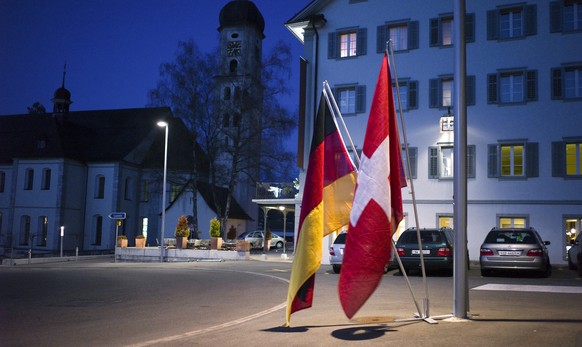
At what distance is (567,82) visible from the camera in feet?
90.4

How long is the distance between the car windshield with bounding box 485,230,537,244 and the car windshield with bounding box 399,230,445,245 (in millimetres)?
1613

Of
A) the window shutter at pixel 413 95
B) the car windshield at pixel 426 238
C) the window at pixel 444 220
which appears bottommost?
the car windshield at pixel 426 238

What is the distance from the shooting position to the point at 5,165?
5847cm

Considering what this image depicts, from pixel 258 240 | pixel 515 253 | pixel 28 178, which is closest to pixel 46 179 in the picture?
pixel 28 178

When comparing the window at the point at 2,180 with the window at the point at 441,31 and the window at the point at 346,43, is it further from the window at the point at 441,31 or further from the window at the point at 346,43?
the window at the point at 441,31

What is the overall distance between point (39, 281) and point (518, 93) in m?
22.4

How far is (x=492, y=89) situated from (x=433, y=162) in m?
4.48

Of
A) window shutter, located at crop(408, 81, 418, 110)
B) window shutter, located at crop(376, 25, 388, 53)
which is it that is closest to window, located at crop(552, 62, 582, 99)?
window shutter, located at crop(408, 81, 418, 110)

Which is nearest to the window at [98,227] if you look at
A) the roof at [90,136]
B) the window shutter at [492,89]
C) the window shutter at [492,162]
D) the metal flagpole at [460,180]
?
the roof at [90,136]

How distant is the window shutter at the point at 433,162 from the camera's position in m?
29.2

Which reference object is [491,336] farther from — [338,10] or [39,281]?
[338,10]

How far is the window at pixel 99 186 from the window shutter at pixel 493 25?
40756 mm

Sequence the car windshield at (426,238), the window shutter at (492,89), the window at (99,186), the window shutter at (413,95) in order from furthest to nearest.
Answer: the window at (99,186), the window shutter at (413,95), the window shutter at (492,89), the car windshield at (426,238)

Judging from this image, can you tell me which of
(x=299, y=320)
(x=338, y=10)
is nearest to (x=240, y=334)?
(x=299, y=320)
